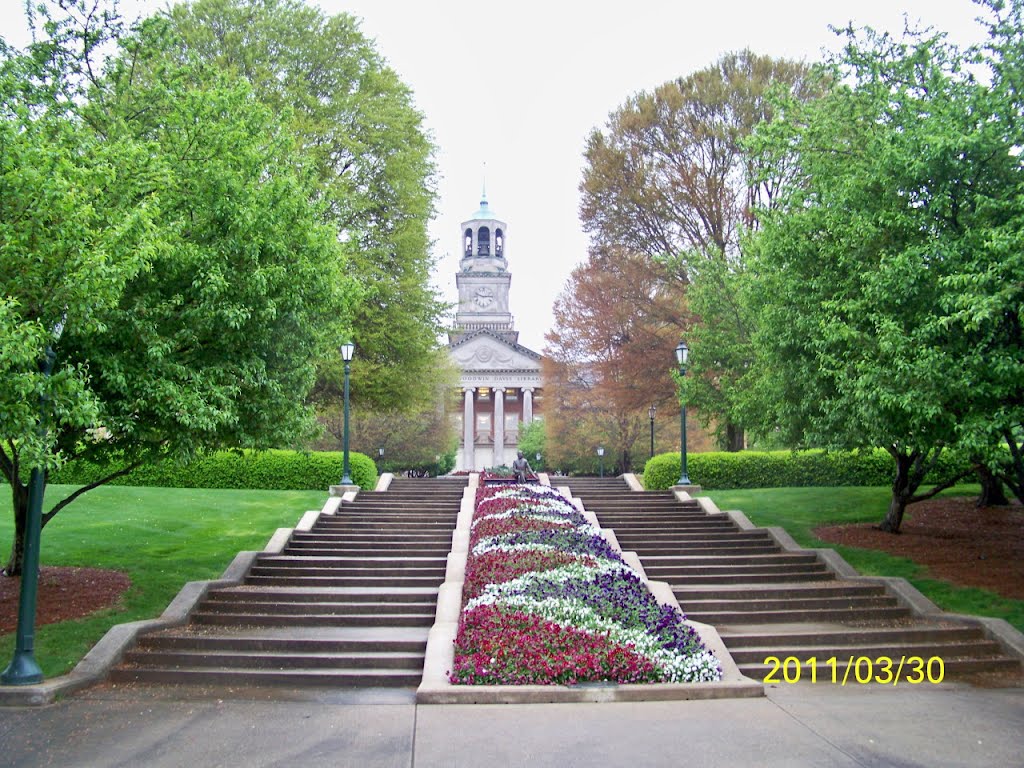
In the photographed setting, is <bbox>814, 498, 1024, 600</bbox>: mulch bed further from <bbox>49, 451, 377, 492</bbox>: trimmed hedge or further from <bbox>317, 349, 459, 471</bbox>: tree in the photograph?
<bbox>317, 349, 459, 471</bbox>: tree

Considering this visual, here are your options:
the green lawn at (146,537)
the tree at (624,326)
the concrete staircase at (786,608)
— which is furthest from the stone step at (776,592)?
the tree at (624,326)

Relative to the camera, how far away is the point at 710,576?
15398 millimetres

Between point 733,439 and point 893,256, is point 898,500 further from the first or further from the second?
point 733,439

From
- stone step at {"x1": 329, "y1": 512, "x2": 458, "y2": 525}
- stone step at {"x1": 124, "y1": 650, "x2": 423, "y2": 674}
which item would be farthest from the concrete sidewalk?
stone step at {"x1": 329, "y1": 512, "x2": 458, "y2": 525}

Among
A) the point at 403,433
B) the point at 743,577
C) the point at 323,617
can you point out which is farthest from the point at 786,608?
the point at 403,433

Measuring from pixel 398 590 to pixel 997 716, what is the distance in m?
8.59

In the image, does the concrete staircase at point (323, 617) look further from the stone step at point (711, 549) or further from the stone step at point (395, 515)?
the stone step at point (711, 549)

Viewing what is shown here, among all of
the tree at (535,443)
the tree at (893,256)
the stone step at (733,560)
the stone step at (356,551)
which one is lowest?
the stone step at (733,560)

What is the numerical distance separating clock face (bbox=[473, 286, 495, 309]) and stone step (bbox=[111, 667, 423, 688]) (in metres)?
88.0

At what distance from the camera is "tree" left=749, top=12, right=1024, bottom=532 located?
1077 centimetres

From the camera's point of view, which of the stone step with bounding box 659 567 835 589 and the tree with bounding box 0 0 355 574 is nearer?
the tree with bounding box 0 0 355 574

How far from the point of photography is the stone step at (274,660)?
10.7 m
